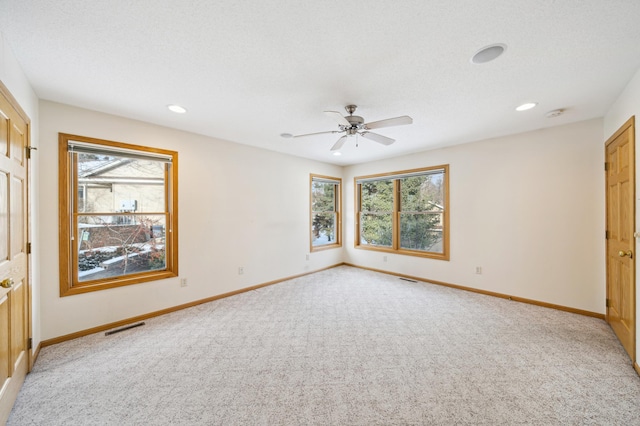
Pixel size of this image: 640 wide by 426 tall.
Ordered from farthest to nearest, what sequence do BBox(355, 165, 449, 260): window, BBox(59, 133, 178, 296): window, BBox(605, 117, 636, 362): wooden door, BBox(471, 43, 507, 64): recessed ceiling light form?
BBox(355, 165, 449, 260): window < BBox(59, 133, 178, 296): window < BBox(605, 117, 636, 362): wooden door < BBox(471, 43, 507, 64): recessed ceiling light

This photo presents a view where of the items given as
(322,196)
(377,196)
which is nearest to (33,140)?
(322,196)

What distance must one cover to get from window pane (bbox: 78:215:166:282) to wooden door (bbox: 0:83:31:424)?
2.82 ft

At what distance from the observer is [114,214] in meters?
3.01

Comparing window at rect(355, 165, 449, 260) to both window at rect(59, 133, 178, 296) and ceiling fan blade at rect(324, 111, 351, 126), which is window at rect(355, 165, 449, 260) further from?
window at rect(59, 133, 178, 296)

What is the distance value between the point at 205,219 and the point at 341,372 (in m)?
2.80

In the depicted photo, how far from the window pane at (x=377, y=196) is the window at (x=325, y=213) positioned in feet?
2.03

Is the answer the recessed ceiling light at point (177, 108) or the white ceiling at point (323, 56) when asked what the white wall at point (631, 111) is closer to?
the white ceiling at point (323, 56)

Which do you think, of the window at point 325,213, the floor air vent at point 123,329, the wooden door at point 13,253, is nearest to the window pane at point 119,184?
the wooden door at point 13,253

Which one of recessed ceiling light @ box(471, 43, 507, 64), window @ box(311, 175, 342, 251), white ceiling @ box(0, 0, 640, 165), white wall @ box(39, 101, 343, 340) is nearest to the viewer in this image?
white ceiling @ box(0, 0, 640, 165)

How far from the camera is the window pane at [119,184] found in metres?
2.87

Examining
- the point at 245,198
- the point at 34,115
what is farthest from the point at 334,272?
the point at 34,115

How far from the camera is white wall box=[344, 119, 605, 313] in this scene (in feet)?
10.4

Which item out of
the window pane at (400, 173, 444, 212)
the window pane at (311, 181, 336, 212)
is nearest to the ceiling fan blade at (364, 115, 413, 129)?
the window pane at (400, 173, 444, 212)

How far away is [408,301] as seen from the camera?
3.72 metres
